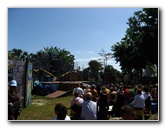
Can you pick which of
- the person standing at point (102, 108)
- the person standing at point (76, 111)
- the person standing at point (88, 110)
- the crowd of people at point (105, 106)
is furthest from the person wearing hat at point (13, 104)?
the person standing at point (102, 108)

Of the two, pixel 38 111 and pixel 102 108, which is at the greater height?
pixel 102 108

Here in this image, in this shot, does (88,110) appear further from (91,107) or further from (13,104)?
(13,104)

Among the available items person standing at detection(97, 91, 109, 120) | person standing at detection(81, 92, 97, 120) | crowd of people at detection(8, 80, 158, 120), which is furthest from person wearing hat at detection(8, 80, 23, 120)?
person standing at detection(97, 91, 109, 120)

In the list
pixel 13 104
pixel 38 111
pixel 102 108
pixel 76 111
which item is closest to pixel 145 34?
pixel 102 108

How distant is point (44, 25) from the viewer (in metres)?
5.59

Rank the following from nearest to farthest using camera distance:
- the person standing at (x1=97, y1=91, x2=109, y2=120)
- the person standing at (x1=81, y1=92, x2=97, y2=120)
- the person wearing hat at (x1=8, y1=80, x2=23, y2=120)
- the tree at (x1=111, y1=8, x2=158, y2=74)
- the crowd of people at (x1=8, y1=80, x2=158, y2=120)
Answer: the crowd of people at (x1=8, y1=80, x2=158, y2=120) → the person wearing hat at (x1=8, y1=80, x2=23, y2=120) → the person standing at (x1=81, y1=92, x2=97, y2=120) → the person standing at (x1=97, y1=91, x2=109, y2=120) → the tree at (x1=111, y1=8, x2=158, y2=74)

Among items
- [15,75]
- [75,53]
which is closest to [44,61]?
[15,75]

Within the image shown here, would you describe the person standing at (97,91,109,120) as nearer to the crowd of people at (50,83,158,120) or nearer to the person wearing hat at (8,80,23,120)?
the crowd of people at (50,83,158,120)

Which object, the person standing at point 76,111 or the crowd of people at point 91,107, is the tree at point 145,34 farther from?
the person standing at point 76,111
